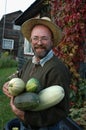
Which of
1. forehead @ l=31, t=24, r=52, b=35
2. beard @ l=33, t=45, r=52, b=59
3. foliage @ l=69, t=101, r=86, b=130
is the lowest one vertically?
foliage @ l=69, t=101, r=86, b=130

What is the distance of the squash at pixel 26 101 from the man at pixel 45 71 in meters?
0.09

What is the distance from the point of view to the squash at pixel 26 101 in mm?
3312

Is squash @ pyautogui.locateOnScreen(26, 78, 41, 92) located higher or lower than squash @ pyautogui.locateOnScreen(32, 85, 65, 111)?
higher

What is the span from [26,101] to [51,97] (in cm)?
21

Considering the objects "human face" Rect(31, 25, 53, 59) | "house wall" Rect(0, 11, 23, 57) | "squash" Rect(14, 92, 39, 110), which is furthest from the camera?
"house wall" Rect(0, 11, 23, 57)

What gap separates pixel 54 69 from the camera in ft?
11.4

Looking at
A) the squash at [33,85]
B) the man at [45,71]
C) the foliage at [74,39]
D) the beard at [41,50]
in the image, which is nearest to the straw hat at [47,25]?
the man at [45,71]

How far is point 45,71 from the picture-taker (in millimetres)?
3545

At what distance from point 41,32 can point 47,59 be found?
0.84ft

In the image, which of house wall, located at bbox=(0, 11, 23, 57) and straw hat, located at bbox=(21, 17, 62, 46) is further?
house wall, located at bbox=(0, 11, 23, 57)

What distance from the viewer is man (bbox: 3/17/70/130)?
3.43 metres

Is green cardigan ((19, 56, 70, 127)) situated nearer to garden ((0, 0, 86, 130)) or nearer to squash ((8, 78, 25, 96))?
squash ((8, 78, 25, 96))

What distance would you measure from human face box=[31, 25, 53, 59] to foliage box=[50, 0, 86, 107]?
4028mm

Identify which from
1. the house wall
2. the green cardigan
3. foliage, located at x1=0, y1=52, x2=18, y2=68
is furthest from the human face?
the house wall
